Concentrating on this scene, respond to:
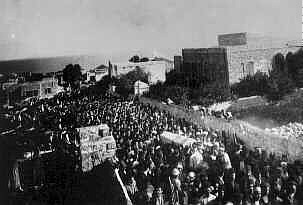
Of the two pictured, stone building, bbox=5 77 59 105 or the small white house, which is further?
the small white house

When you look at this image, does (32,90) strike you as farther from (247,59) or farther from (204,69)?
(247,59)

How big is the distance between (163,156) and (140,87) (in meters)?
1.41

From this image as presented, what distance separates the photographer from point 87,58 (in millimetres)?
4340

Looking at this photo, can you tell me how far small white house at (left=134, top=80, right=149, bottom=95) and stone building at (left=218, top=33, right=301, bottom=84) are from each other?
239 cm

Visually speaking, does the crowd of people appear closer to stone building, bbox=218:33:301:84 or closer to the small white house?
the small white house

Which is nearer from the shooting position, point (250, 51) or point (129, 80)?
point (129, 80)

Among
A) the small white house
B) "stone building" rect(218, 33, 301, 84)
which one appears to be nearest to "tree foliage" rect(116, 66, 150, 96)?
the small white house

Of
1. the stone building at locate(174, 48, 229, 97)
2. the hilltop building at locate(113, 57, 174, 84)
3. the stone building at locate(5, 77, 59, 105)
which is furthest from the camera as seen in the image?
the stone building at locate(174, 48, 229, 97)

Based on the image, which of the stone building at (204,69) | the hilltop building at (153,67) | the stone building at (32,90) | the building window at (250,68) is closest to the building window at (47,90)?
the stone building at (32,90)

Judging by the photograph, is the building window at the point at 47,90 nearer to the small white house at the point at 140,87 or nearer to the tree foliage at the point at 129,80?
the tree foliage at the point at 129,80

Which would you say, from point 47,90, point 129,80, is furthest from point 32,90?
point 129,80

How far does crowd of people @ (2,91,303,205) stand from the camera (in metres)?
3.15

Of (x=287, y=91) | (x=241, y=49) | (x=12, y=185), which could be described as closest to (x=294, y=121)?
(x=287, y=91)

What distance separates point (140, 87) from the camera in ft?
16.1
